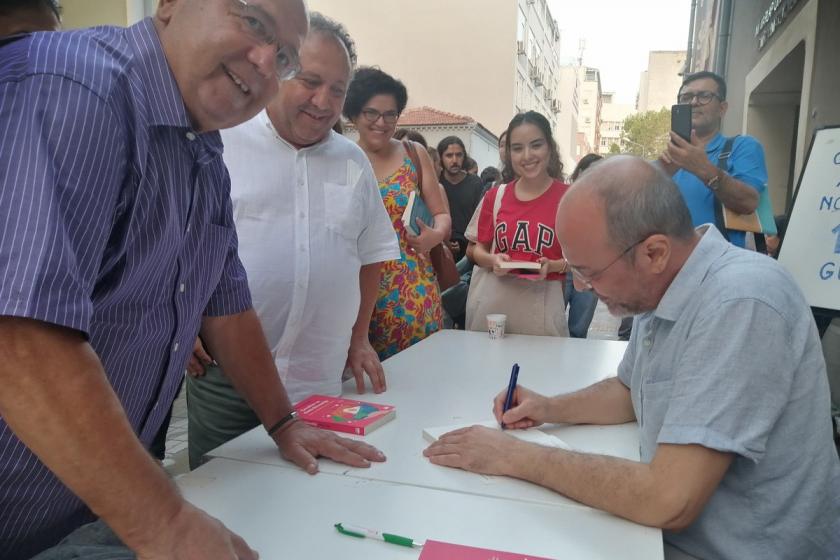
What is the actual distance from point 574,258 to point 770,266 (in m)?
0.41

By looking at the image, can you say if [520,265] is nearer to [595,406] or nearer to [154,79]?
[595,406]

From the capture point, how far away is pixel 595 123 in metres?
62.0

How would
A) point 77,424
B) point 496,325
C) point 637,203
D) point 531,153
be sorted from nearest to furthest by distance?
point 77,424 < point 637,203 < point 496,325 < point 531,153

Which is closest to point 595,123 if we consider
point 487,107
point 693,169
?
point 487,107

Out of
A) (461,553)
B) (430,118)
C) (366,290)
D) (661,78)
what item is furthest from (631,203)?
(661,78)

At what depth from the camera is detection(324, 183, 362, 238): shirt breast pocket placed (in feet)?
6.34

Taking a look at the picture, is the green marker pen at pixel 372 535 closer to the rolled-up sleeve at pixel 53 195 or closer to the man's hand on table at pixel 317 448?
the man's hand on table at pixel 317 448

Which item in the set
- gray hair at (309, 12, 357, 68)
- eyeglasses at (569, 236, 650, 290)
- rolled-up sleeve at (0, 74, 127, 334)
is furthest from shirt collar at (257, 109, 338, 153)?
rolled-up sleeve at (0, 74, 127, 334)

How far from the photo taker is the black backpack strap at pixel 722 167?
3.07 m

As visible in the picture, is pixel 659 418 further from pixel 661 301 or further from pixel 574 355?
pixel 574 355

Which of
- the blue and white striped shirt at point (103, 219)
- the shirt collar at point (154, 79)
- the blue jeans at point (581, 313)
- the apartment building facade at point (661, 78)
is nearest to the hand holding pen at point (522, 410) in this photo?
the blue and white striped shirt at point (103, 219)

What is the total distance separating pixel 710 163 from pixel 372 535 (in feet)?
8.58

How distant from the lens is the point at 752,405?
1.17m

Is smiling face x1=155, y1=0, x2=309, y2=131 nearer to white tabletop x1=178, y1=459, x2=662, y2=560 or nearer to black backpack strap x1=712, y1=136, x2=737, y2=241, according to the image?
white tabletop x1=178, y1=459, x2=662, y2=560
